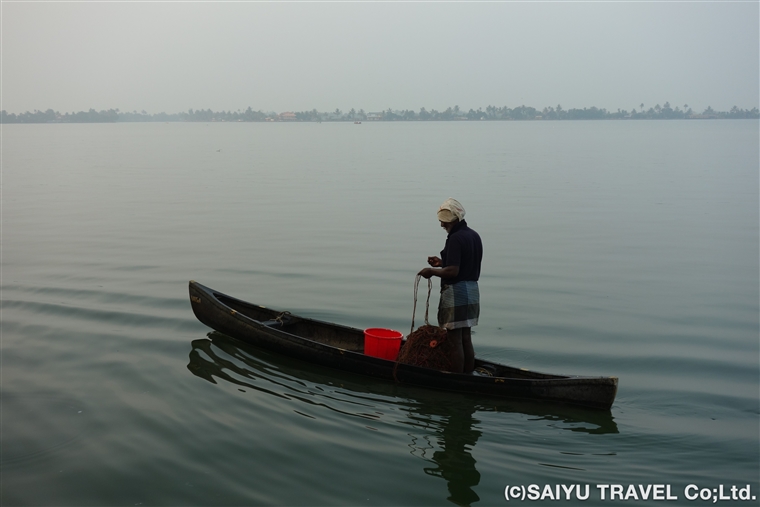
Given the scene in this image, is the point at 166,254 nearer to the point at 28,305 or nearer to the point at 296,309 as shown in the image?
the point at 28,305

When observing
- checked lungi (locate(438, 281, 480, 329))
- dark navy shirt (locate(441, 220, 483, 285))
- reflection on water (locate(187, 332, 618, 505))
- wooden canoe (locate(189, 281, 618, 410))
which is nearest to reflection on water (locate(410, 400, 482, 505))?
reflection on water (locate(187, 332, 618, 505))

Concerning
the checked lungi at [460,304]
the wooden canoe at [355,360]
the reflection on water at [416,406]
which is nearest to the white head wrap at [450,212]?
the checked lungi at [460,304]

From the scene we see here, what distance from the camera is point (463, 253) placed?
24.9 ft

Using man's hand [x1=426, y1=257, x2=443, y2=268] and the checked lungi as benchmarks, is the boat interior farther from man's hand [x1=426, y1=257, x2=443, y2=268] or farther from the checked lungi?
man's hand [x1=426, y1=257, x2=443, y2=268]

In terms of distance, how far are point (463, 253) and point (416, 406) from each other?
1.94 meters

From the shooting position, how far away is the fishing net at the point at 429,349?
8.24m

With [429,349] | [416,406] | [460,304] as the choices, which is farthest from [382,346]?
[460,304]

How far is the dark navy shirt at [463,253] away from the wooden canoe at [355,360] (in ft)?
3.99

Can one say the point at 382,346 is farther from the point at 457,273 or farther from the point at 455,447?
the point at 455,447

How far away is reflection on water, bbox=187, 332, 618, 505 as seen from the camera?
690cm

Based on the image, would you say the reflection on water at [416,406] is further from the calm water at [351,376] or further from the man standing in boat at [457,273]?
the man standing in boat at [457,273]

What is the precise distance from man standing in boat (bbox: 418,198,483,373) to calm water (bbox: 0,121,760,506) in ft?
3.16

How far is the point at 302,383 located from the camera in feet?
28.4

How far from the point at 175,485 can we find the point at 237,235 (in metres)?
12.3
